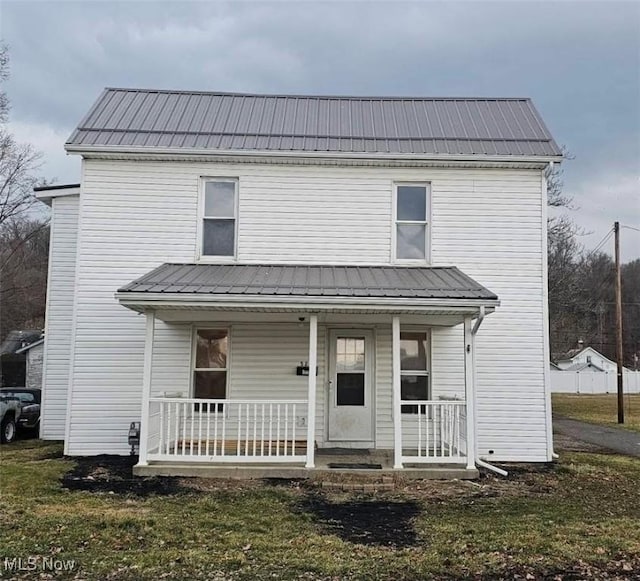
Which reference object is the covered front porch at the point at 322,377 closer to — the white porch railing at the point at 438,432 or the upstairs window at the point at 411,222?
the white porch railing at the point at 438,432

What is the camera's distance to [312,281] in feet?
30.2

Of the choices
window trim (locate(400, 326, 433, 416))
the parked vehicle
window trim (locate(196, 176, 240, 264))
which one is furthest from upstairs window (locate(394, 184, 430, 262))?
the parked vehicle

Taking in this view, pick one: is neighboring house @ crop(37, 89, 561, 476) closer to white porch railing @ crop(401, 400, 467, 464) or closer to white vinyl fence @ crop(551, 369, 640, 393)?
white porch railing @ crop(401, 400, 467, 464)

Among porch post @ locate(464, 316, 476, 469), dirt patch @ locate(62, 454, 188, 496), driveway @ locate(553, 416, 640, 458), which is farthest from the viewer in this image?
driveway @ locate(553, 416, 640, 458)

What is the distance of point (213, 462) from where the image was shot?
8609mm

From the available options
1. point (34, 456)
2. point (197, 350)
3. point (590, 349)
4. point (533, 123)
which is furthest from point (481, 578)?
point (590, 349)

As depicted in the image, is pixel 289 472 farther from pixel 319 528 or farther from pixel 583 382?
pixel 583 382

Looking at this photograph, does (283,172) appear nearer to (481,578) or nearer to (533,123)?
(533,123)

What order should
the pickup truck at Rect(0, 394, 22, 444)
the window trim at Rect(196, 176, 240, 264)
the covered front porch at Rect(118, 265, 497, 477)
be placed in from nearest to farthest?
the covered front porch at Rect(118, 265, 497, 477), the window trim at Rect(196, 176, 240, 264), the pickup truck at Rect(0, 394, 22, 444)

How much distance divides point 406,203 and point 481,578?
7.38m

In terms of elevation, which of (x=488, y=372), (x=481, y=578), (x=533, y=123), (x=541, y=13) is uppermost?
(x=541, y=13)

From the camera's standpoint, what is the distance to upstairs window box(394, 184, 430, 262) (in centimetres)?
1063

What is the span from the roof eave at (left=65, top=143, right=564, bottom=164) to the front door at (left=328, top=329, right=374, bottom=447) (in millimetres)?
3318

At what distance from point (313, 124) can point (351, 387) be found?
5.48 m
